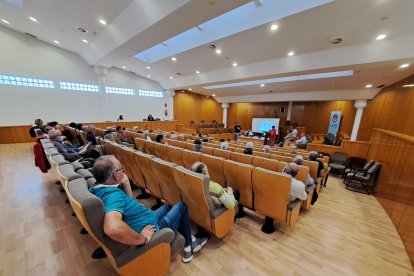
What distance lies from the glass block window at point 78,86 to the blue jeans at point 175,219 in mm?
10711

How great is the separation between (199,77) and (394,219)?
902cm

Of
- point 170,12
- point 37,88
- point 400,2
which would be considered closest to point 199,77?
point 170,12

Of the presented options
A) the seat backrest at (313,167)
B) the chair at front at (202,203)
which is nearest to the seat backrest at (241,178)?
the chair at front at (202,203)

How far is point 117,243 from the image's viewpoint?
1.17 metres

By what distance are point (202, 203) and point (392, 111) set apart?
29.8ft

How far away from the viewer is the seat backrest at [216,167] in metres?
2.65

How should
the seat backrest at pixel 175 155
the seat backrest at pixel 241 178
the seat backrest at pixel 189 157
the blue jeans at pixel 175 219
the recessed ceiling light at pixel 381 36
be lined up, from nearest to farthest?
the blue jeans at pixel 175 219 → the seat backrest at pixel 241 178 → the seat backrest at pixel 189 157 → the seat backrest at pixel 175 155 → the recessed ceiling light at pixel 381 36

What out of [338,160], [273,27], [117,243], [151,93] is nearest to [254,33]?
[273,27]

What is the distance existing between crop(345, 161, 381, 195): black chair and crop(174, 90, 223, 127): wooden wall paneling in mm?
11925

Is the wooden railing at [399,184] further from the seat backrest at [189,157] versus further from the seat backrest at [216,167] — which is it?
the seat backrest at [189,157]

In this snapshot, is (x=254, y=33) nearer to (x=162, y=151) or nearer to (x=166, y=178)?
(x=162, y=151)

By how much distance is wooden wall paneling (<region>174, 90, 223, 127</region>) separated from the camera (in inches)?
554

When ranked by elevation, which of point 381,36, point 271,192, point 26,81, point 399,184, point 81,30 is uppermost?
point 81,30

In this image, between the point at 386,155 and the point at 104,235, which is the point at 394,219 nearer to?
the point at 386,155
